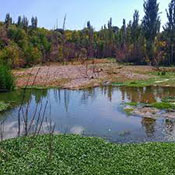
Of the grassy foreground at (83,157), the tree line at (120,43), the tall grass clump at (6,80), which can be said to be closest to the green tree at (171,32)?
the tree line at (120,43)

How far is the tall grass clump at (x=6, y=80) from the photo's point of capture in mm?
31206

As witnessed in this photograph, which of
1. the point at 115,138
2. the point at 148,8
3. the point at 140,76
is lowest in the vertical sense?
the point at 115,138

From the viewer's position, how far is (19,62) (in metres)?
47.8

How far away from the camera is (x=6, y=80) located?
32500 mm

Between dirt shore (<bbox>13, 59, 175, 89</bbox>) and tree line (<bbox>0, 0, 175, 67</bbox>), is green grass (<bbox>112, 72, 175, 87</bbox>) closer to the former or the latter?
dirt shore (<bbox>13, 59, 175, 89</bbox>)

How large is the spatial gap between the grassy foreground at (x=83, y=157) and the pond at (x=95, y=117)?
1.21 m

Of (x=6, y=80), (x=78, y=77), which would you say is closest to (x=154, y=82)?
(x=78, y=77)

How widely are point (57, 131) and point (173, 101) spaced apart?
12232 mm

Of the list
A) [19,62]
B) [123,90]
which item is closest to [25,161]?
[123,90]

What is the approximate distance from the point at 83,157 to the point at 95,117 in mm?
9260

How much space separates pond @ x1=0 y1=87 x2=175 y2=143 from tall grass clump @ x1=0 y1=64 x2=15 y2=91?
0.87 metres

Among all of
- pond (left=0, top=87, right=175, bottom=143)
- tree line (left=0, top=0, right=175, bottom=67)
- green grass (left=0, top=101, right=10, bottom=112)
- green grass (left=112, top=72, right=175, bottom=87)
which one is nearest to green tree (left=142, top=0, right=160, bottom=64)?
tree line (left=0, top=0, right=175, bottom=67)

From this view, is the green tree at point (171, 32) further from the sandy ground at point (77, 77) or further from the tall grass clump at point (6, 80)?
the tall grass clump at point (6, 80)

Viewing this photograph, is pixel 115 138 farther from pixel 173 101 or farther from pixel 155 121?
pixel 173 101
